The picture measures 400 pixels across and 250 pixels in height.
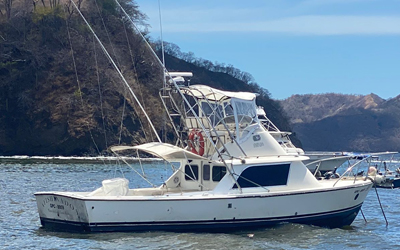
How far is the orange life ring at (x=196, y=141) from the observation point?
77.5 feet

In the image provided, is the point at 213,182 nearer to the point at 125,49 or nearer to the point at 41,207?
the point at 41,207

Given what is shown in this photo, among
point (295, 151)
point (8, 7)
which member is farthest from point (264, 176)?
point (8, 7)

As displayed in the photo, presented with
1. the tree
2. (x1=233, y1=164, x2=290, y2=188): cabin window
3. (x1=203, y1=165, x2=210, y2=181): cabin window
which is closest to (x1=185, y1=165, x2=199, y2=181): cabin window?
(x1=203, y1=165, x2=210, y2=181): cabin window

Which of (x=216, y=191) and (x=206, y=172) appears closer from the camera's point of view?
(x=216, y=191)

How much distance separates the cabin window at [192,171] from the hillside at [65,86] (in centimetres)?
4838

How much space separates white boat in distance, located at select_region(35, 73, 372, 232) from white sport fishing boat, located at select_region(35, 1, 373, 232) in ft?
0.11

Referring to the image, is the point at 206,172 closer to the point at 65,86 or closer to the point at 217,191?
the point at 217,191

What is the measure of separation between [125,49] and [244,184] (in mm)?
75312

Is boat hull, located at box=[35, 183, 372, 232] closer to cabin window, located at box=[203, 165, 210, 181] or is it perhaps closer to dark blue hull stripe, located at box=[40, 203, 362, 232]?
dark blue hull stripe, located at box=[40, 203, 362, 232]

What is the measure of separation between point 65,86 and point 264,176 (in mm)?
67015

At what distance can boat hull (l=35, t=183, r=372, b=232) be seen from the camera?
20.6 metres

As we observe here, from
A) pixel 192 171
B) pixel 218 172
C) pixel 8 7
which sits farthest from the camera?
pixel 8 7

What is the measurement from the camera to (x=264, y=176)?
22.4m

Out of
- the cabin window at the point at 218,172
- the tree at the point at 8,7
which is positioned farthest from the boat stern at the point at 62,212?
the tree at the point at 8,7
